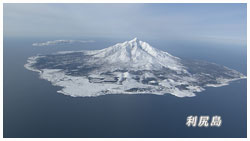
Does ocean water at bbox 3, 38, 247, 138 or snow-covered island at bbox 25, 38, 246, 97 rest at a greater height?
snow-covered island at bbox 25, 38, 246, 97

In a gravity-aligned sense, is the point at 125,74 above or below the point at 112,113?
above

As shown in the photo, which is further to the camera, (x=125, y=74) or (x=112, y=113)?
(x=125, y=74)

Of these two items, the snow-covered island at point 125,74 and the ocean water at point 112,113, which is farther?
the snow-covered island at point 125,74

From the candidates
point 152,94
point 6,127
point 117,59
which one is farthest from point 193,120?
point 117,59

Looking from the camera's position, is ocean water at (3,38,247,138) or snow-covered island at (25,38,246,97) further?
snow-covered island at (25,38,246,97)

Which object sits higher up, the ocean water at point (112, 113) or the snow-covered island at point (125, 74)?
the snow-covered island at point (125, 74)
